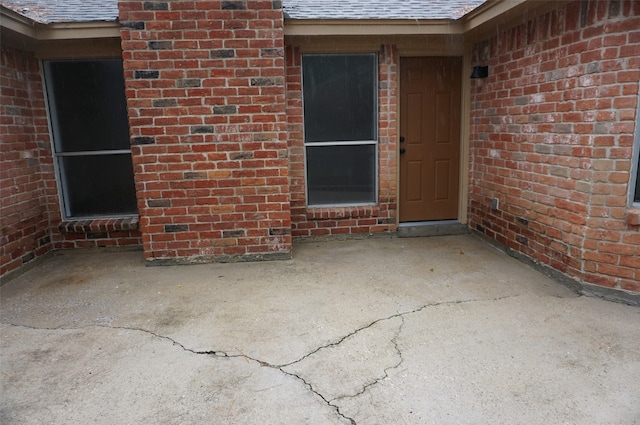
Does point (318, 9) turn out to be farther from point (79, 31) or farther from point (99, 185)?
point (99, 185)

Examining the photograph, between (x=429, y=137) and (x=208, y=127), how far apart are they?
2.89m

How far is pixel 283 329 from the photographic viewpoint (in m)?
3.30

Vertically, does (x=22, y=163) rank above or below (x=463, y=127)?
below

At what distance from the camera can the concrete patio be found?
240 centimetres

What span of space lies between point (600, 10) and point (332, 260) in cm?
333

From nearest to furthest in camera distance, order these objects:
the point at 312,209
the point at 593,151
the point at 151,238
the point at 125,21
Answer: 1. the point at 593,151
2. the point at 125,21
3. the point at 151,238
4. the point at 312,209

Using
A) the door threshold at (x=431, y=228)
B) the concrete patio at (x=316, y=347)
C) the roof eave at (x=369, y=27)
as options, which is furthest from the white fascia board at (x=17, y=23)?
the door threshold at (x=431, y=228)

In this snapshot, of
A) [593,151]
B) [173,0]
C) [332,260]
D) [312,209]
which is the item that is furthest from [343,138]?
[593,151]

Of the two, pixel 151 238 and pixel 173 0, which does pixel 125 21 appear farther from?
pixel 151 238

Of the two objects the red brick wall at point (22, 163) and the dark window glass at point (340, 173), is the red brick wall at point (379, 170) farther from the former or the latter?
the red brick wall at point (22, 163)

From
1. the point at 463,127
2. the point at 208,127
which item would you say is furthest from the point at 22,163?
the point at 463,127

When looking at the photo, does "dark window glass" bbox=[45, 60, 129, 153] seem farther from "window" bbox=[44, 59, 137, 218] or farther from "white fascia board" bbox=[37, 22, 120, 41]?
"white fascia board" bbox=[37, 22, 120, 41]

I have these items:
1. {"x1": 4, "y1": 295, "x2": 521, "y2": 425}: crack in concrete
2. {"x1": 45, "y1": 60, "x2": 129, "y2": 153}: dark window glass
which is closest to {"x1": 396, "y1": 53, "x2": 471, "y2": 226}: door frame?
{"x1": 4, "y1": 295, "x2": 521, "y2": 425}: crack in concrete

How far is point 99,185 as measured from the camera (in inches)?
215
